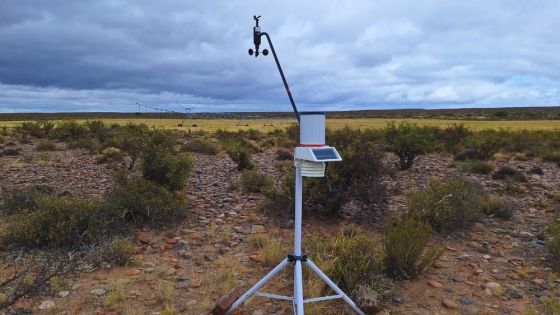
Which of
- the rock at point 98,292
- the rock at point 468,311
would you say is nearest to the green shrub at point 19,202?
the rock at point 98,292

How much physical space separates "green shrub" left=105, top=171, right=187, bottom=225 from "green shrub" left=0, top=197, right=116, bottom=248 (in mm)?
596

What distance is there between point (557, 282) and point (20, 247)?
22.9ft

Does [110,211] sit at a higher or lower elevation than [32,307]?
higher

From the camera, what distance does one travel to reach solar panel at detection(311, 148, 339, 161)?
11.4 ft

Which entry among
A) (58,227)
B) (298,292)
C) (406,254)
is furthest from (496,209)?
(58,227)

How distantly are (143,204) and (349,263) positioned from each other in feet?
12.8

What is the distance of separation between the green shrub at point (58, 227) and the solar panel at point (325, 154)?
392 centimetres

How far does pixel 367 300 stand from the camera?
4250 millimetres

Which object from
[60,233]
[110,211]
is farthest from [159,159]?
[60,233]

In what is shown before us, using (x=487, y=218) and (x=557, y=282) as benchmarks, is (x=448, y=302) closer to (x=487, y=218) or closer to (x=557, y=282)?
(x=557, y=282)

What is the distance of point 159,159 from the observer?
362 inches

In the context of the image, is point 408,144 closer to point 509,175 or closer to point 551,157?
point 509,175

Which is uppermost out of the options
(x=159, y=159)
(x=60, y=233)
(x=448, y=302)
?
(x=159, y=159)

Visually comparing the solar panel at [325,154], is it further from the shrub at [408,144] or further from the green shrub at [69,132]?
the green shrub at [69,132]
